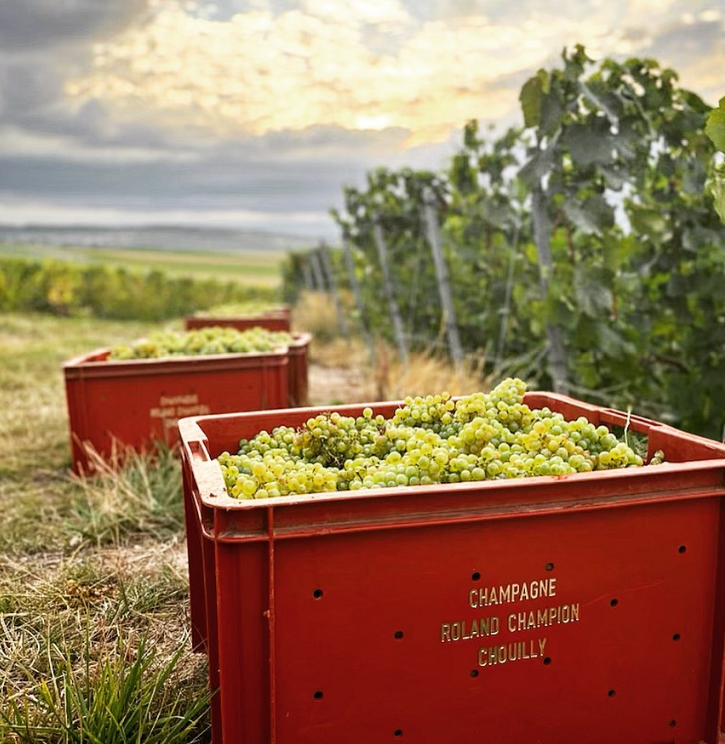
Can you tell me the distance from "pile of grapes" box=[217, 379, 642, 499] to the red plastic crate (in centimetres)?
12

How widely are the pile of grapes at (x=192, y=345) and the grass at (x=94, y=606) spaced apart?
0.68 meters

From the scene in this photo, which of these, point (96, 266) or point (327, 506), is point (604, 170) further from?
point (96, 266)

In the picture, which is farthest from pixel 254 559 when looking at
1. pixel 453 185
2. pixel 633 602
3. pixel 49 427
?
pixel 453 185

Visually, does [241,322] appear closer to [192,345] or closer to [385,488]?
[192,345]

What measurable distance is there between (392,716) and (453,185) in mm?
6688

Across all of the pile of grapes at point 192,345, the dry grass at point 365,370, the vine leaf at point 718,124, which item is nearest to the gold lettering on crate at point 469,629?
the vine leaf at point 718,124

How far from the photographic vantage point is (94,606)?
9.37 feet

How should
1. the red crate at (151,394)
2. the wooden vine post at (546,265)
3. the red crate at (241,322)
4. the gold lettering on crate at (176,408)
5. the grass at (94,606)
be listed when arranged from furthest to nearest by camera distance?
the red crate at (241,322) < the wooden vine post at (546,265) < the gold lettering on crate at (176,408) < the red crate at (151,394) < the grass at (94,606)

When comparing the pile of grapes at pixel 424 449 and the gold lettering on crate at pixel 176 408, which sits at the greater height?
the pile of grapes at pixel 424 449

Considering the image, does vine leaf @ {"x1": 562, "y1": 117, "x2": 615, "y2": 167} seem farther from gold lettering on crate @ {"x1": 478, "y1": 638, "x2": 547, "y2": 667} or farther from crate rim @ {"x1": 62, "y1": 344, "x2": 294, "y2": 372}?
gold lettering on crate @ {"x1": 478, "y1": 638, "x2": 547, "y2": 667}

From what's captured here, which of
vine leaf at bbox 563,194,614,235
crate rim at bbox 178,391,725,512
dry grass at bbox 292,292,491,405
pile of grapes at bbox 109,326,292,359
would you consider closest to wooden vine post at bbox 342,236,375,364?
dry grass at bbox 292,292,491,405

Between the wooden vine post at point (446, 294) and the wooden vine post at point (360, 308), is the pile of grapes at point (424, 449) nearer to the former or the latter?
the wooden vine post at point (446, 294)

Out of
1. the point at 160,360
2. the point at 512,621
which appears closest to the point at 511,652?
the point at 512,621

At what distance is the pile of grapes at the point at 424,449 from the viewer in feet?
6.15
